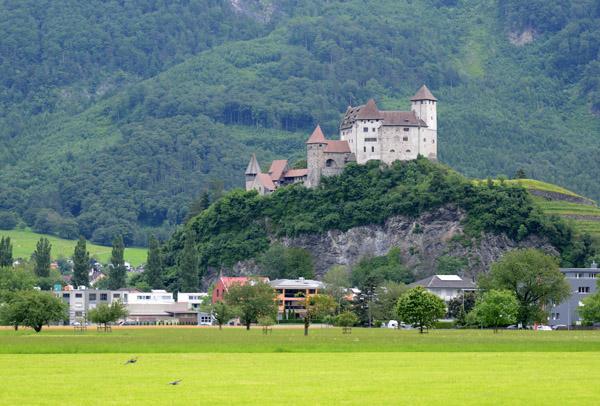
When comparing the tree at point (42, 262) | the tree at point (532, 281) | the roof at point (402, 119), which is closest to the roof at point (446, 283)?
the roof at point (402, 119)

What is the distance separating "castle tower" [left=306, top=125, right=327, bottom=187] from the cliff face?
1110cm

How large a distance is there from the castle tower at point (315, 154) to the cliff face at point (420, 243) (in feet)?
36.4

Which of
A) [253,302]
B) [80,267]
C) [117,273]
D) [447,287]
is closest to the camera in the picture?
[253,302]

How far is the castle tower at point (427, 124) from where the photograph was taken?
633 feet

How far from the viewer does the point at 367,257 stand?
194500 mm

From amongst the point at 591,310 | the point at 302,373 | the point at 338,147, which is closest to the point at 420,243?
the point at 338,147

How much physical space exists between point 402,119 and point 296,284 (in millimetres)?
38218

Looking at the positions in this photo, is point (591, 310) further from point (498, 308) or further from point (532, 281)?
point (498, 308)

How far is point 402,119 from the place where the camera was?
192 metres

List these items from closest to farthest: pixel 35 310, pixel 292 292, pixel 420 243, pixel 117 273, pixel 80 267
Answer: pixel 35 310 < pixel 292 292 < pixel 80 267 < pixel 117 273 < pixel 420 243

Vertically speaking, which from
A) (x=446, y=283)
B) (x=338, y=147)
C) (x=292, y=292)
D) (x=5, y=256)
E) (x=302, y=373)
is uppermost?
(x=338, y=147)

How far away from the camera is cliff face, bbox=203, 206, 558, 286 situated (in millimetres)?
180875

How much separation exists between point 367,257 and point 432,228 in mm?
14076

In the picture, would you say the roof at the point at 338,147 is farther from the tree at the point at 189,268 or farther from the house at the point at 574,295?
the house at the point at 574,295
